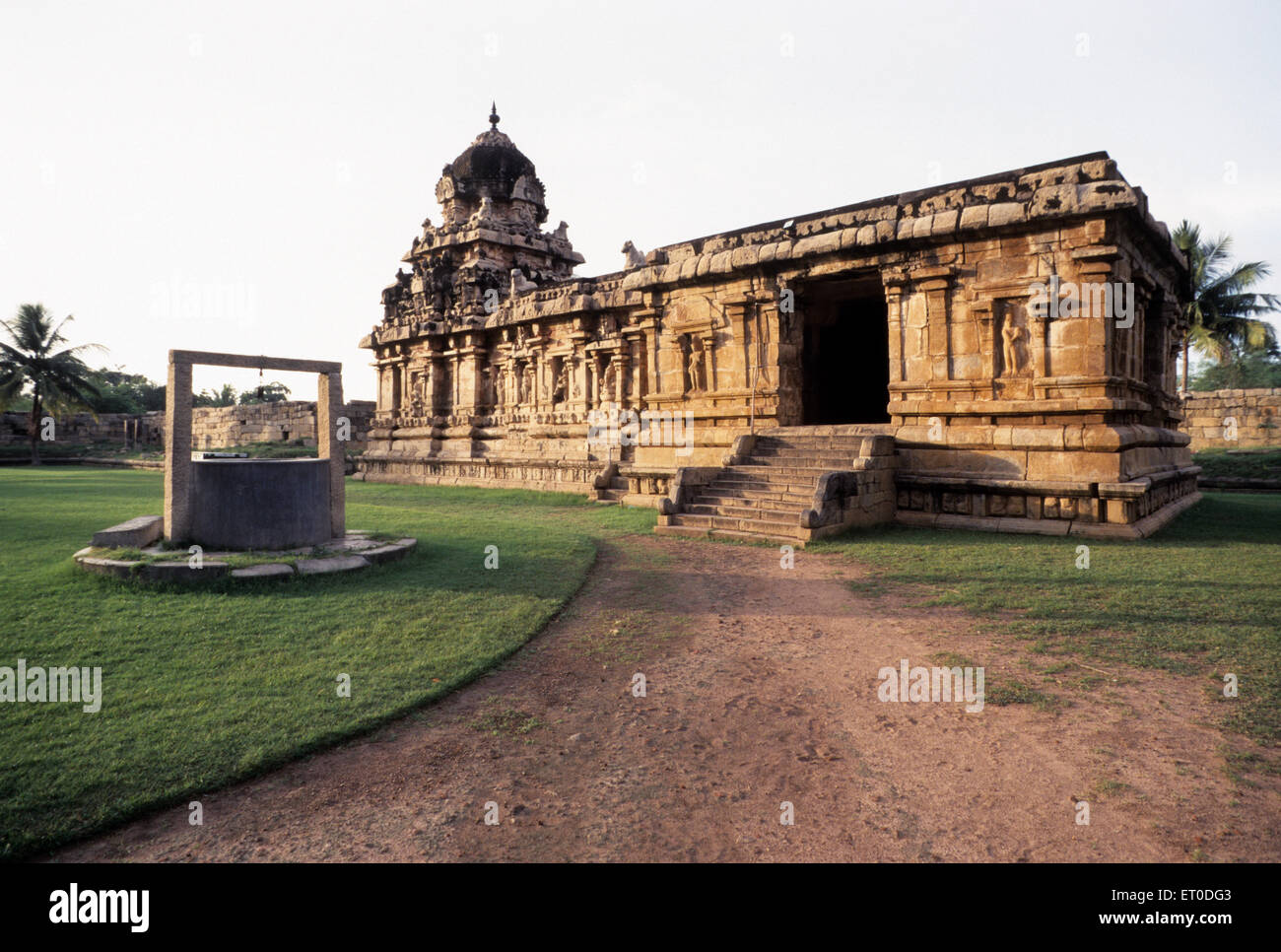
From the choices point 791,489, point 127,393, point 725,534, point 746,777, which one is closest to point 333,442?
point 725,534

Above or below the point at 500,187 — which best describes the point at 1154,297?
below

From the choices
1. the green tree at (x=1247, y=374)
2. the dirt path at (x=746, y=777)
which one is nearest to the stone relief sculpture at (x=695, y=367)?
the dirt path at (x=746, y=777)

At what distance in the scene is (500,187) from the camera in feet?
76.5

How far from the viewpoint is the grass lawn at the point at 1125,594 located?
4.02m

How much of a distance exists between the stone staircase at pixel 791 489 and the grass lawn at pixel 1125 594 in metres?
0.48

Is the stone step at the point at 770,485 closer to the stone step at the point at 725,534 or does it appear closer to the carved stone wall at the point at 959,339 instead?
the stone step at the point at 725,534

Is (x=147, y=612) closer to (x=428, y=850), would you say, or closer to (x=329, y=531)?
(x=329, y=531)

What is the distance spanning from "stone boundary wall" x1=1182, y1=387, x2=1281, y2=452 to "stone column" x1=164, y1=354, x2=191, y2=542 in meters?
26.4

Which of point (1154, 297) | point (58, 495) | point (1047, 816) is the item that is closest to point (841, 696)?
point (1047, 816)

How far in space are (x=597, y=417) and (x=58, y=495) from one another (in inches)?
440

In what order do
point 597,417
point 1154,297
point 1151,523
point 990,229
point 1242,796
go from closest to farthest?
point 1242,796 < point 1151,523 < point 990,229 < point 1154,297 < point 597,417

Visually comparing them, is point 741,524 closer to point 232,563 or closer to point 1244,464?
point 232,563

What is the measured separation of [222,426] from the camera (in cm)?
3369

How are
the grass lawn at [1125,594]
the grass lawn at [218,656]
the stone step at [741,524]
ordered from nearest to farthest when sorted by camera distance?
the grass lawn at [218,656] < the grass lawn at [1125,594] < the stone step at [741,524]
